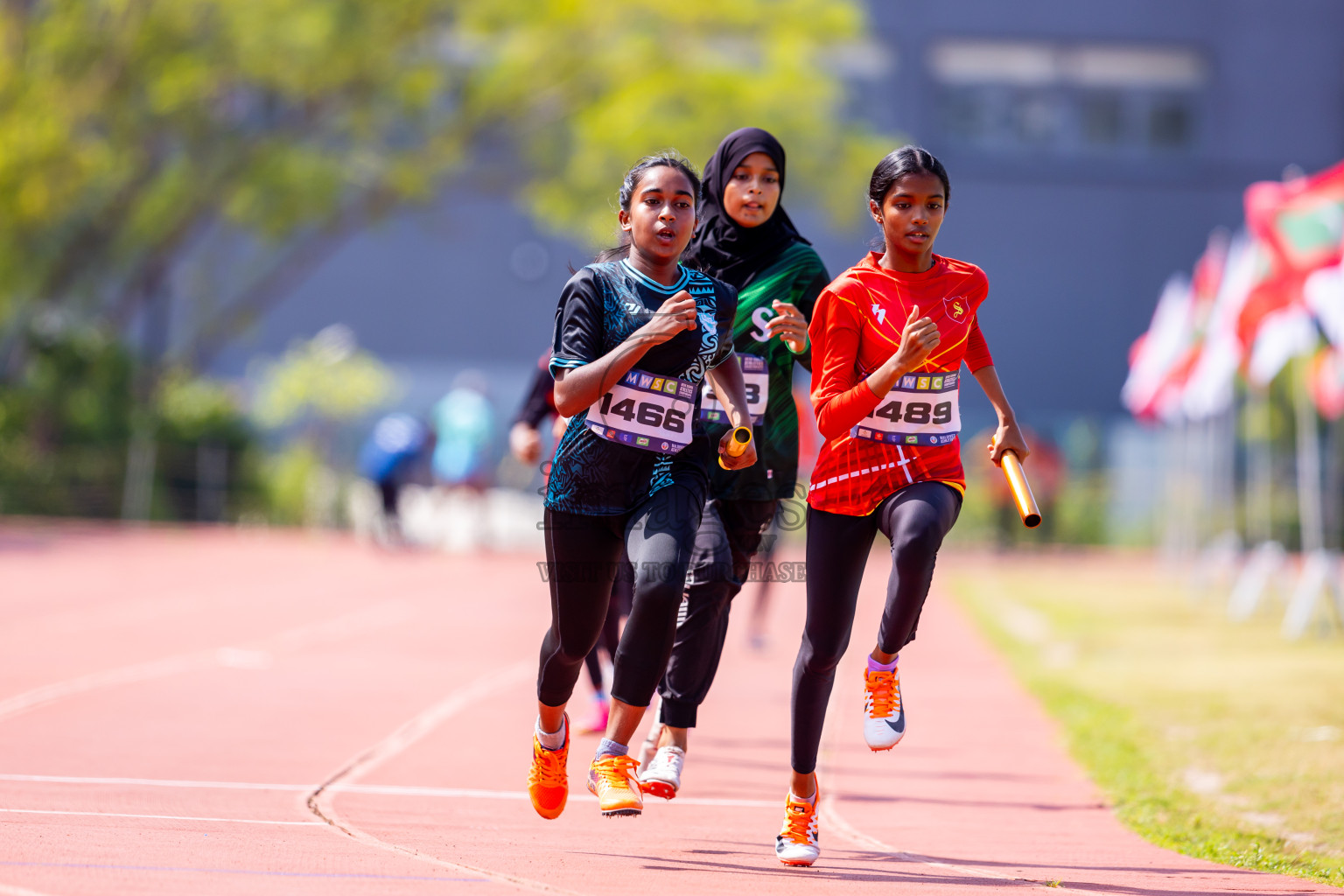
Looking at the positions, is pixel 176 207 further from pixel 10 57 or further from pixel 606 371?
pixel 606 371

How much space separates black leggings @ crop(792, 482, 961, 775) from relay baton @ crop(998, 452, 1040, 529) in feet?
0.61

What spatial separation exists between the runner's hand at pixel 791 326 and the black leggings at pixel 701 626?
71 centimetres

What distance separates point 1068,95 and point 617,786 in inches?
1360

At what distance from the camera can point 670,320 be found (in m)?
4.92

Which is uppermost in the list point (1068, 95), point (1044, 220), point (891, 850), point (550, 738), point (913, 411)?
point (1068, 95)

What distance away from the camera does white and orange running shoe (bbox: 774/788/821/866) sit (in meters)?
5.13

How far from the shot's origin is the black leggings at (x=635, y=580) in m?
5.03

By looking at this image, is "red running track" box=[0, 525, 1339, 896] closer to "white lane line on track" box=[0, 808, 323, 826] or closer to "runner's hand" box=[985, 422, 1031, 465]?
"white lane line on track" box=[0, 808, 323, 826]

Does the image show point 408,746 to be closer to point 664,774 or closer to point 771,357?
point 664,774

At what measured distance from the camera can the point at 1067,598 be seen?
1920 centimetres

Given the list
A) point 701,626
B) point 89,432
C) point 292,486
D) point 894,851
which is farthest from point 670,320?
point 292,486

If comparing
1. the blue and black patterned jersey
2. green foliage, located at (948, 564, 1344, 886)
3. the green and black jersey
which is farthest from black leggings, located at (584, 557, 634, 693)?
green foliage, located at (948, 564, 1344, 886)

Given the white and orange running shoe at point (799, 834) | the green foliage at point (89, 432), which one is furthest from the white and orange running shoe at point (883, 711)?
the green foliage at point (89, 432)

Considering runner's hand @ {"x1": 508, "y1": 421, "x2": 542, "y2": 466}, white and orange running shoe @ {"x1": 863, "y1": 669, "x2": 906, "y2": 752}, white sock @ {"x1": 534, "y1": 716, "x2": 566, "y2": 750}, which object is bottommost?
white sock @ {"x1": 534, "y1": 716, "x2": 566, "y2": 750}
